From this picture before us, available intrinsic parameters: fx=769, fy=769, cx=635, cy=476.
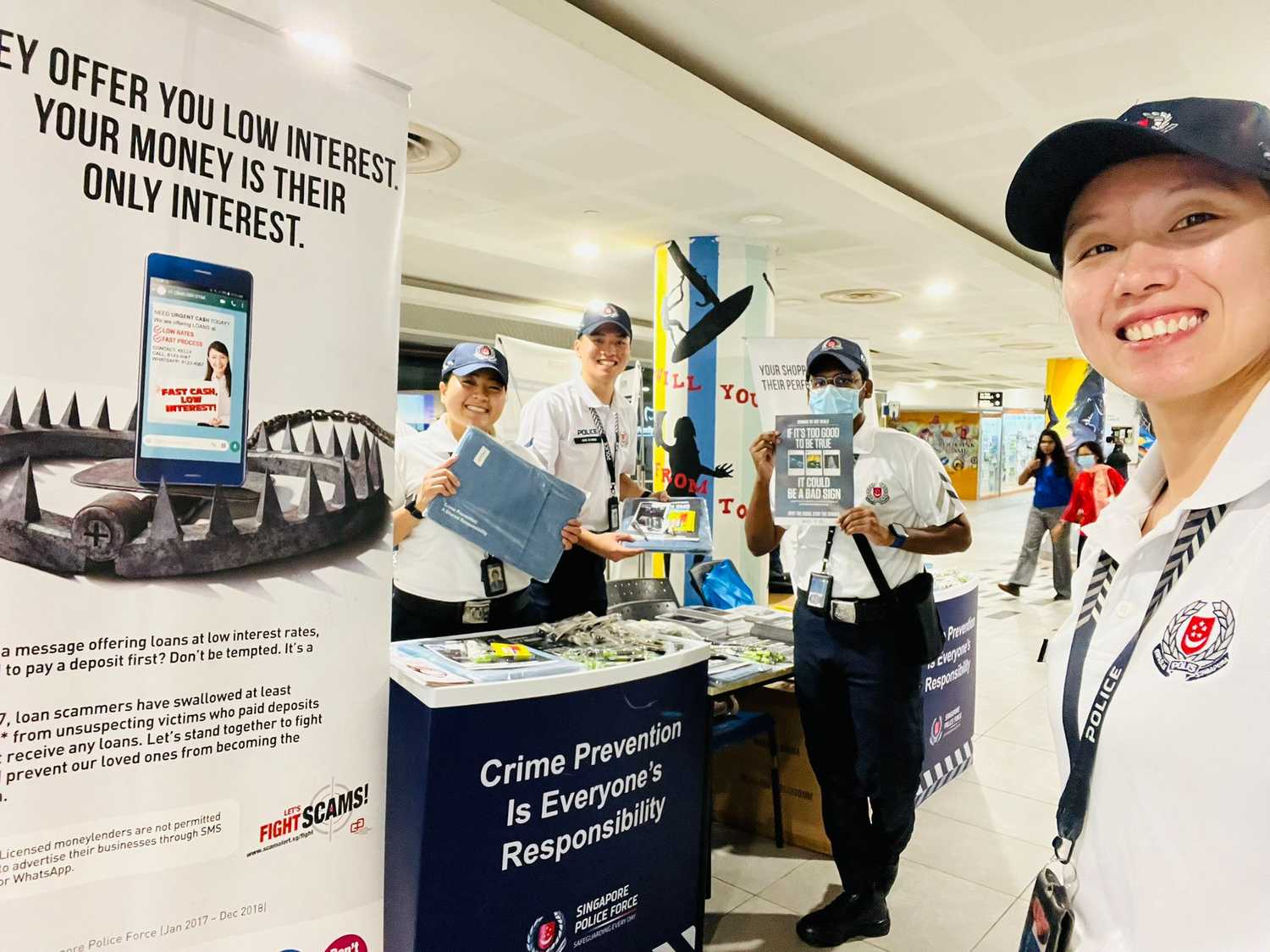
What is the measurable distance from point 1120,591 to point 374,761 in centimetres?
131

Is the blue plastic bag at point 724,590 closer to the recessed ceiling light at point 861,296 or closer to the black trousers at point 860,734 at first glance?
the black trousers at point 860,734

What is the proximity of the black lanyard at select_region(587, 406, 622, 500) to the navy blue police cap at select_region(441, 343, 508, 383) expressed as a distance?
516mm

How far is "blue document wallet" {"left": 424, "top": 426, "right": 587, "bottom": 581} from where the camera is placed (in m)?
2.22

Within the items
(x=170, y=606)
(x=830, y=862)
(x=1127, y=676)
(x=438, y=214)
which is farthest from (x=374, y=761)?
(x=438, y=214)

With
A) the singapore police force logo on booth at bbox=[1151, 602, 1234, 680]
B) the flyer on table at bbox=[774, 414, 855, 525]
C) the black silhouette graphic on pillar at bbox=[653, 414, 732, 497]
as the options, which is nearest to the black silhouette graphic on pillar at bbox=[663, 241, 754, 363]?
the black silhouette graphic on pillar at bbox=[653, 414, 732, 497]

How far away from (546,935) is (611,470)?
1804mm

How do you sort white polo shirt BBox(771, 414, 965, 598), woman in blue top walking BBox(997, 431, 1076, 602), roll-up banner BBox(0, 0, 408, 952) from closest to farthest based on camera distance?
roll-up banner BBox(0, 0, 408, 952)
white polo shirt BBox(771, 414, 965, 598)
woman in blue top walking BBox(997, 431, 1076, 602)

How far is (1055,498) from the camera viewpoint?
8016mm

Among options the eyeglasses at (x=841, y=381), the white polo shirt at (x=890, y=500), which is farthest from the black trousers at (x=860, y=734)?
the eyeglasses at (x=841, y=381)

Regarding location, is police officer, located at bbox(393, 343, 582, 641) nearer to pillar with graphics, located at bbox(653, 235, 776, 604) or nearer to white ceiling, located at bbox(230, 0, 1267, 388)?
white ceiling, located at bbox(230, 0, 1267, 388)

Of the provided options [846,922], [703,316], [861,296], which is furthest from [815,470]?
[861,296]

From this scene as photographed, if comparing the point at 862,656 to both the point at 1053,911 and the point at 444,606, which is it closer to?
the point at 444,606

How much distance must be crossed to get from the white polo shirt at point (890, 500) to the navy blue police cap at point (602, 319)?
41.9 inches

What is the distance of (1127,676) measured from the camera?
762 mm
